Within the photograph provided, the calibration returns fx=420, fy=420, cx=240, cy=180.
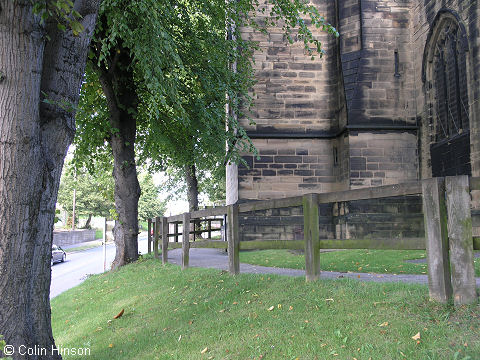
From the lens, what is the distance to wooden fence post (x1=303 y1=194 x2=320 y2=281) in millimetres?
5176

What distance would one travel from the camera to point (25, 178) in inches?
150

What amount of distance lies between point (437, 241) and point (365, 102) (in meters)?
9.05

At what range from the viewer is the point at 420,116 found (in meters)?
12.2

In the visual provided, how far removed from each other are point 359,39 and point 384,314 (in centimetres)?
1044

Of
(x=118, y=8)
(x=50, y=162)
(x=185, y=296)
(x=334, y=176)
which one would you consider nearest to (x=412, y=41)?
(x=334, y=176)

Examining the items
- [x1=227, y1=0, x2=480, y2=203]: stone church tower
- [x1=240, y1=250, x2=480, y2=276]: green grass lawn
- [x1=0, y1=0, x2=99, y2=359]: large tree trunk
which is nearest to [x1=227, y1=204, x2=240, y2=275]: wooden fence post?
[x1=240, y1=250, x2=480, y2=276]: green grass lawn

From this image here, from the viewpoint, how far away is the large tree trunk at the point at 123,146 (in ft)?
35.6

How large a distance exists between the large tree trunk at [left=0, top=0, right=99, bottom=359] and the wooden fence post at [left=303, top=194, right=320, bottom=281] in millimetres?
2913

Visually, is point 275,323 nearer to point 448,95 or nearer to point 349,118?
point 349,118

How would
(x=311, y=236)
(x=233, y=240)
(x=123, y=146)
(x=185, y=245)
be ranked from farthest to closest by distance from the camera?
(x=123, y=146), (x=185, y=245), (x=233, y=240), (x=311, y=236)

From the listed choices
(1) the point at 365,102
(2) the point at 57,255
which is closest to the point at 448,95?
(1) the point at 365,102

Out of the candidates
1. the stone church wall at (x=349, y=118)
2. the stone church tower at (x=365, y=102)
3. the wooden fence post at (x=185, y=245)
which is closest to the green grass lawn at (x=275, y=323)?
the wooden fence post at (x=185, y=245)

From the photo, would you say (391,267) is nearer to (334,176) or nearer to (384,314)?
(384,314)

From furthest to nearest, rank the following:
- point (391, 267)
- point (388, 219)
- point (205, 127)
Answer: point (388, 219), point (205, 127), point (391, 267)
